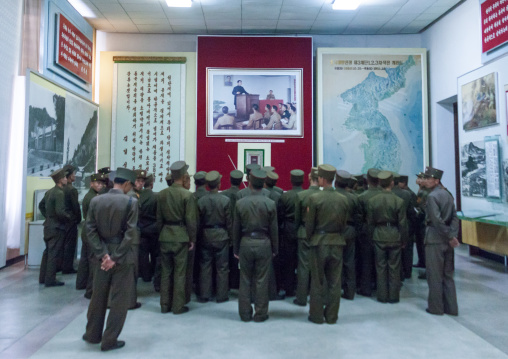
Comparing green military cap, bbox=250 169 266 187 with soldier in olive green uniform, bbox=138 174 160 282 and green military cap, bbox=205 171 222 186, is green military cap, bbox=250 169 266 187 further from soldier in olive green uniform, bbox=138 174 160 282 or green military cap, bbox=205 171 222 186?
soldier in olive green uniform, bbox=138 174 160 282

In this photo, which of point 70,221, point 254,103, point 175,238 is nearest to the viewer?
point 175,238

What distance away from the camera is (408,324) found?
396 centimetres

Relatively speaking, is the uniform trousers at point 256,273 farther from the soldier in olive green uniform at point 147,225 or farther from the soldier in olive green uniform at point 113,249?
the soldier in olive green uniform at point 147,225

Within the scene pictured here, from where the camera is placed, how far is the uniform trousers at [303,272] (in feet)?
15.1

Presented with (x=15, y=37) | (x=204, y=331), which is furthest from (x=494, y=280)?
(x=15, y=37)

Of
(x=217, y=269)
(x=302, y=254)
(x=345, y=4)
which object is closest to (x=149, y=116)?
(x=345, y=4)

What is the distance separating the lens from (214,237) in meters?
4.60

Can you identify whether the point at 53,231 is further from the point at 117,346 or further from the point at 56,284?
the point at 117,346

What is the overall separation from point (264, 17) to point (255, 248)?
6382 millimetres

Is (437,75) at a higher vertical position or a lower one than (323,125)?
higher

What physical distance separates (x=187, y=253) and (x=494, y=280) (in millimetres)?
4792

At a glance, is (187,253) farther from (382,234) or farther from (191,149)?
(191,149)

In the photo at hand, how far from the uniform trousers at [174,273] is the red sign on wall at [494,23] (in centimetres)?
629

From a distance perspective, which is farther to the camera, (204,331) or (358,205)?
(358,205)
